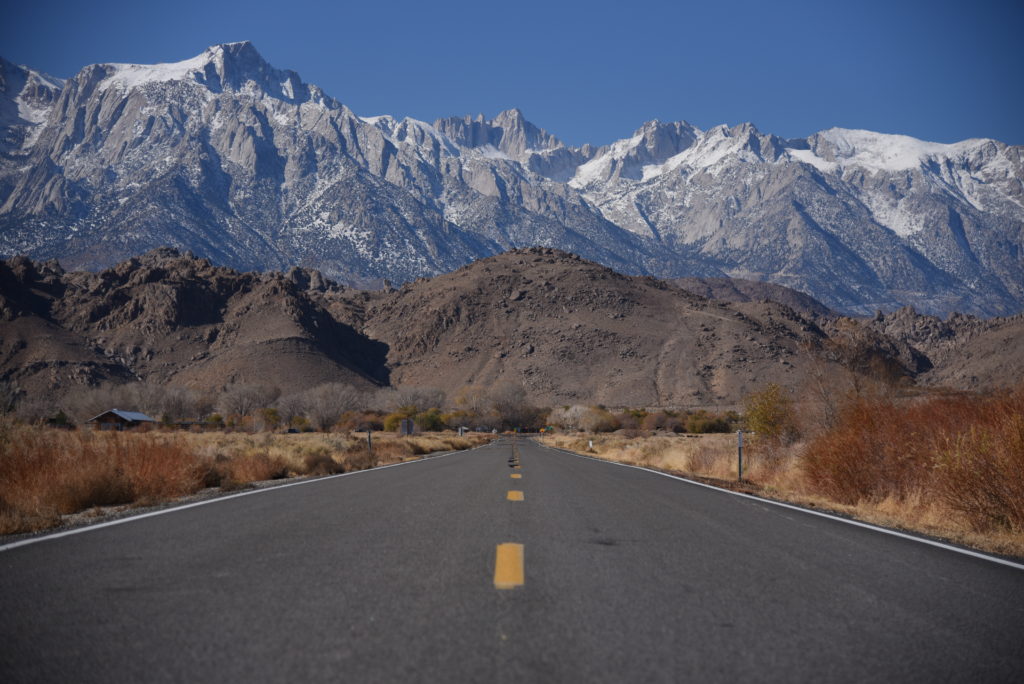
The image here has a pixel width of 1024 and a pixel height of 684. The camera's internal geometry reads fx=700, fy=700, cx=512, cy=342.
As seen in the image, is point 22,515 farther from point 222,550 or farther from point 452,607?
point 452,607

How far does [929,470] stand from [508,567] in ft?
29.9

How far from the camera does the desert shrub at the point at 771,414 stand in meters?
30.2

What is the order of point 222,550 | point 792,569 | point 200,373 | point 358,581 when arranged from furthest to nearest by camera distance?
point 200,373
point 222,550
point 792,569
point 358,581

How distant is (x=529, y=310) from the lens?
13788 centimetres

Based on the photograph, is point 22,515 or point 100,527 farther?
point 22,515

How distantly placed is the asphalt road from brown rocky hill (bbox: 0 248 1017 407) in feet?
310

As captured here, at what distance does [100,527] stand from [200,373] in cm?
11515

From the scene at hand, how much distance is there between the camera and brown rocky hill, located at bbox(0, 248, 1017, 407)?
106750mm

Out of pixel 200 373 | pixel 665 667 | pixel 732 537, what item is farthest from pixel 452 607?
pixel 200 373

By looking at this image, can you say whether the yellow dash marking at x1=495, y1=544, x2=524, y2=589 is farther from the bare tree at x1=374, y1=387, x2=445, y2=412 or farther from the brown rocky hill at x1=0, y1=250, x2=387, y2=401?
the brown rocky hill at x1=0, y1=250, x2=387, y2=401

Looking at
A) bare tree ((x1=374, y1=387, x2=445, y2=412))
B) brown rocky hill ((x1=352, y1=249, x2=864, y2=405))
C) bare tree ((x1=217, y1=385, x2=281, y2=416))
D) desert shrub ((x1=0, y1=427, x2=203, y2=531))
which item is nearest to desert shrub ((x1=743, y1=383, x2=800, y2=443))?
desert shrub ((x1=0, y1=427, x2=203, y2=531))

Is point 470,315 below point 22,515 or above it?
above

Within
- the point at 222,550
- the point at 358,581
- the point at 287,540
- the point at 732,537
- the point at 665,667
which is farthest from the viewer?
the point at 732,537

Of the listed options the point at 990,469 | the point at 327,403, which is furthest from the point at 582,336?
the point at 990,469
